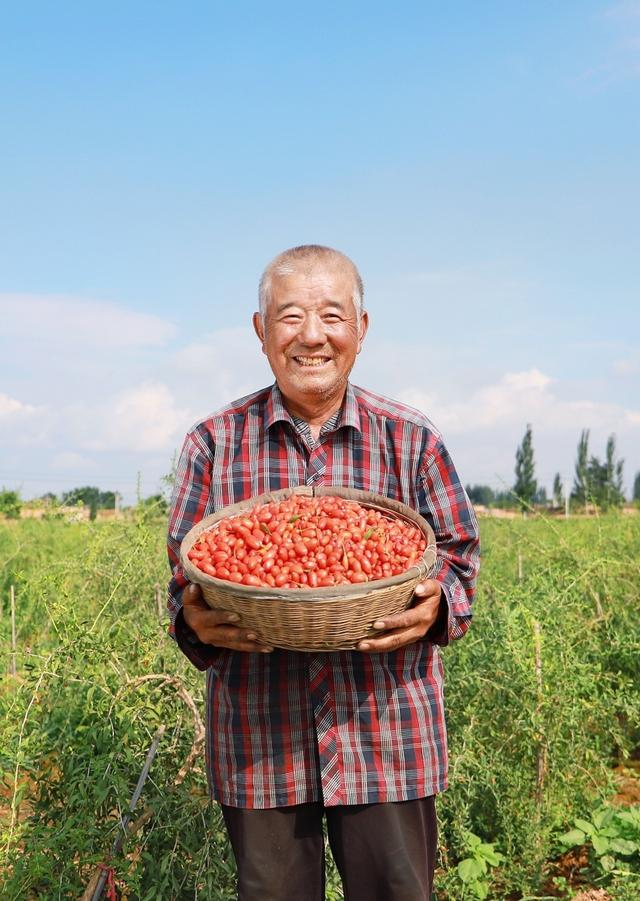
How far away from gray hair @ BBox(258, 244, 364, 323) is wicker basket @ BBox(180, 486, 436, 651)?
2.05 ft

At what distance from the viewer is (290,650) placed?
195 centimetres

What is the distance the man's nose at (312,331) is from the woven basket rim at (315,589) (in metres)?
0.34

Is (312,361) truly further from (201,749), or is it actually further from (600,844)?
(600,844)

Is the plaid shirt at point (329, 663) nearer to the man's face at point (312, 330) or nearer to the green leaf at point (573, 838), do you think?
the man's face at point (312, 330)

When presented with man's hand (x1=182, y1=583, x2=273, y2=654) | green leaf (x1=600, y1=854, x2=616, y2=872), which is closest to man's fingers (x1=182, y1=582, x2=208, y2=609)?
man's hand (x1=182, y1=583, x2=273, y2=654)

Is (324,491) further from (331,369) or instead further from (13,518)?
(13,518)

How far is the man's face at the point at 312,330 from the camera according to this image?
2.04 m

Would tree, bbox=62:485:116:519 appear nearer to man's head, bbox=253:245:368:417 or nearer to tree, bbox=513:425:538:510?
man's head, bbox=253:245:368:417

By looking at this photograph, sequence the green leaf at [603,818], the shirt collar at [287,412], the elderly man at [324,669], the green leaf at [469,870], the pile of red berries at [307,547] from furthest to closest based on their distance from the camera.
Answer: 1. the green leaf at [603,818]
2. the green leaf at [469,870]
3. the shirt collar at [287,412]
4. the elderly man at [324,669]
5. the pile of red berries at [307,547]

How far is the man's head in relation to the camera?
2.05m

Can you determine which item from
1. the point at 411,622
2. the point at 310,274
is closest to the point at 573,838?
the point at 411,622

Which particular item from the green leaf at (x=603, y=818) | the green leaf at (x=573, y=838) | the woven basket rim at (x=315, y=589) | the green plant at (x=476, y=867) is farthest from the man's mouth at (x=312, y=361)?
the green leaf at (x=603, y=818)

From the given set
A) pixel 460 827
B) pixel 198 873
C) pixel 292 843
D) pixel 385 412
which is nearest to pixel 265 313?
pixel 385 412

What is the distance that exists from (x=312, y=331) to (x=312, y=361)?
76 millimetres
